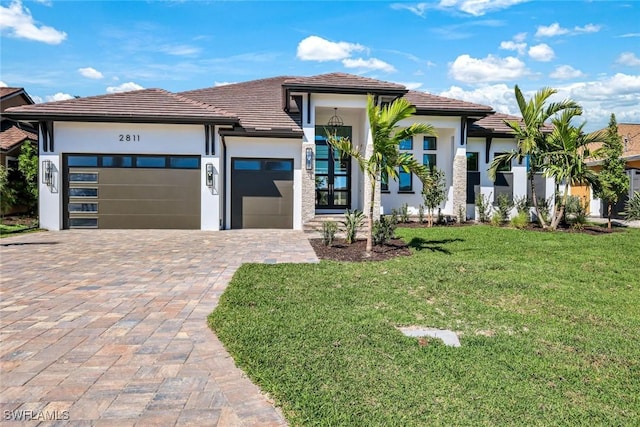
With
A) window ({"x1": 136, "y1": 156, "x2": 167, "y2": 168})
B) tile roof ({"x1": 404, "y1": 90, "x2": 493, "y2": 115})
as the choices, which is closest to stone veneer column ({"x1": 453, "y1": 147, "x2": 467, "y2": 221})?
tile roof ({"x1": 404, "y1": 90, "x2": 493, "y2": 115})

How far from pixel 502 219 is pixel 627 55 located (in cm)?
986

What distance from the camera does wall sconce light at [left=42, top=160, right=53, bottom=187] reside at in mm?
13312

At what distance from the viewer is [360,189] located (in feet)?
48.1

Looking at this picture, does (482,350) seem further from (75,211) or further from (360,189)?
(75,211)

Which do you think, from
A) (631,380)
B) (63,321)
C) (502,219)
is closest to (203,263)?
(63,321)

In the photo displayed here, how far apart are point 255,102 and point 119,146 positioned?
5.73 m

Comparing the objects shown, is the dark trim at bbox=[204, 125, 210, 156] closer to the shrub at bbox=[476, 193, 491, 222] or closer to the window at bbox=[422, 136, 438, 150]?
the window at bbox=[422, 136, 438, 150]

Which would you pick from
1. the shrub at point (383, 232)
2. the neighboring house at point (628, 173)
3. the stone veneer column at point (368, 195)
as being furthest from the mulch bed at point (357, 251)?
the neighboring house at point (628, 173)

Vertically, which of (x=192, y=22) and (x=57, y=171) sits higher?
(x=192, y=22)

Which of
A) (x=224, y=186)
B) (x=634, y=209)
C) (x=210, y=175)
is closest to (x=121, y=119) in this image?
(x=210, y=175)

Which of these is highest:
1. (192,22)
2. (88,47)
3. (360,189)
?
(192,22)

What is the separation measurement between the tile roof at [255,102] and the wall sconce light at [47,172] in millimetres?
6297

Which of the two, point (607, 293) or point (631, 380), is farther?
point (607, 293)

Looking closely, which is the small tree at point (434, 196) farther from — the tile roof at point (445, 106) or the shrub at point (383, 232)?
the shrub at point (383, 232)
